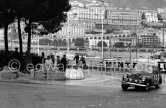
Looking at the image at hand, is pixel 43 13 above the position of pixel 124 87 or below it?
above

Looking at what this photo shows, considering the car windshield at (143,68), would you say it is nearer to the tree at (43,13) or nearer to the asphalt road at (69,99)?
the asphalt road at (69,99)

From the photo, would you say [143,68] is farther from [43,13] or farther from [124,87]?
[43,13]

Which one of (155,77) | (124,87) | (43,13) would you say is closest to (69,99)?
(124,87)

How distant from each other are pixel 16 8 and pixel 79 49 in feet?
509

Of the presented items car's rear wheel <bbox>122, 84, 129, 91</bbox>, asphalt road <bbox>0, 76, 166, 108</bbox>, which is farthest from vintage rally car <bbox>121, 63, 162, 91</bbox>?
asphalt road <bbox>0, 76, 166, 108</bbox>

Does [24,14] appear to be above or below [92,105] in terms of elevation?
above

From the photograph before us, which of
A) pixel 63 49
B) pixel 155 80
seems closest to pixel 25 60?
pixel 155 80

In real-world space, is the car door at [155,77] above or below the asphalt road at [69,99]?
above

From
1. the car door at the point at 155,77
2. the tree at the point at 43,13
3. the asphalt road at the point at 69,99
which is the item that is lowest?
the asphalt road at the point at 69,99

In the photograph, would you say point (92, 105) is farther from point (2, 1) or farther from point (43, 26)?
point (43, 26)

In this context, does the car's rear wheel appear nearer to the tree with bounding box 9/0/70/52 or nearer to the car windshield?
the car windshield

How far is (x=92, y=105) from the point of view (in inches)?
668

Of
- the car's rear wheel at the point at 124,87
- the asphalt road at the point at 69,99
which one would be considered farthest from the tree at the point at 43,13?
the asphalt road at the point at 69,99

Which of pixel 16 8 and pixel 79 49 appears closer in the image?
pixel 16 8
